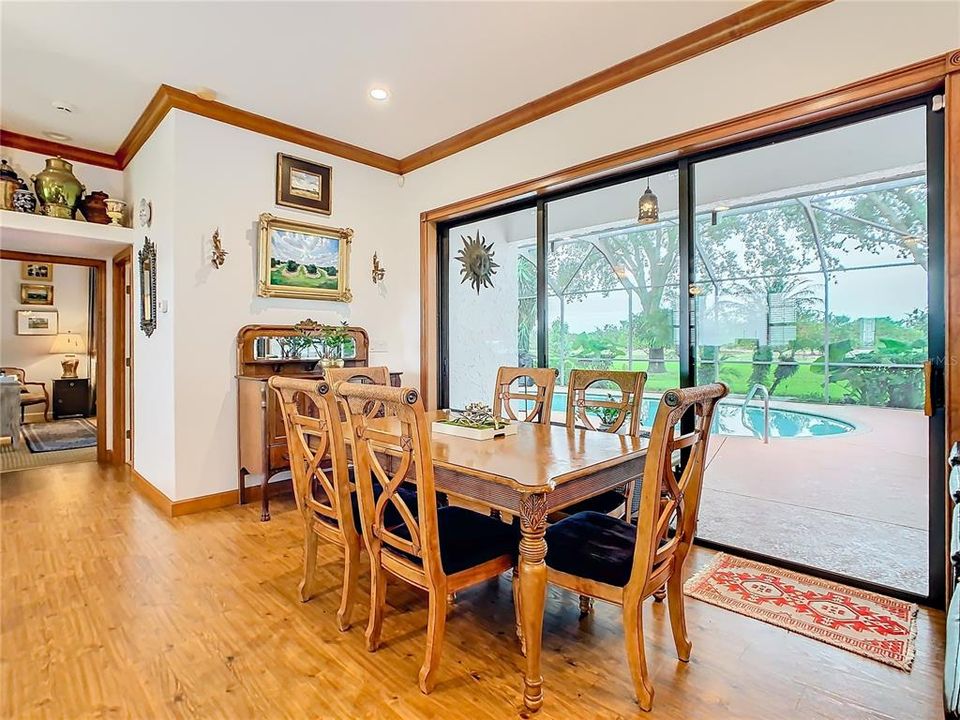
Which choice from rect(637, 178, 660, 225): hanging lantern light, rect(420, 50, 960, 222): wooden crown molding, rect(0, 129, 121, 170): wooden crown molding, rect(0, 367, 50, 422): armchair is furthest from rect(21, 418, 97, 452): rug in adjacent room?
rect(637, 178, 660, 225): hanging lantern light

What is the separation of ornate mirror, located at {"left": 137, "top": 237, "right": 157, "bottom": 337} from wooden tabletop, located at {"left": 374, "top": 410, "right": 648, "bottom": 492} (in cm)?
250

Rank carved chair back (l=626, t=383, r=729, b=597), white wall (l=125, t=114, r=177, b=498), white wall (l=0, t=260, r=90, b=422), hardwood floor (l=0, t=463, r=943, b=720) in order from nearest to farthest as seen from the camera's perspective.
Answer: carved chair back (l=626, t=383, r=729, b=597), hardwood floor (l=0, t=463, r=943, b=720), white wall (l=125, t=114, r=177, b=498), white wall (l=0, t=260, r=90, b=422)

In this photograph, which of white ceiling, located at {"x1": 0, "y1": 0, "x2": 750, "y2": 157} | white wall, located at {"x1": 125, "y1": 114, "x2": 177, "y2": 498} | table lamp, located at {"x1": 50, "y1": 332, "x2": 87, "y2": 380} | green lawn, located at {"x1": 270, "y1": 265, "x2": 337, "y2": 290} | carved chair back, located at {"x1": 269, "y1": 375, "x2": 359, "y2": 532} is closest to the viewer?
carved chair back, located at {"x1": 269, "y1": 375, "x2": 359, "y2": 532}

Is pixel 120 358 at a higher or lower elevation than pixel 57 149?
lower

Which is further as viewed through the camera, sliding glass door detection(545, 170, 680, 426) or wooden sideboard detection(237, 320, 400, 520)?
wooden sideboard detection(237, 320, 400, 520)

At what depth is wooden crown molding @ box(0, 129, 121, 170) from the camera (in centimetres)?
406

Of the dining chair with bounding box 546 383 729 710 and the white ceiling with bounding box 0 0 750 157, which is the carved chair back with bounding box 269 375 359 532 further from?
the white ceiling with bounding box 0 0 750 157

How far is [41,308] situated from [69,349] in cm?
→ 71

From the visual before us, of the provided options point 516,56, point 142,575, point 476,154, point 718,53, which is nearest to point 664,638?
point 142,575

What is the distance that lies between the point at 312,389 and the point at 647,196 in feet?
8.14

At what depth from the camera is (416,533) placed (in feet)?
5.56

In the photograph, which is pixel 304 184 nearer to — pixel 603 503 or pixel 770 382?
pixel 603 503

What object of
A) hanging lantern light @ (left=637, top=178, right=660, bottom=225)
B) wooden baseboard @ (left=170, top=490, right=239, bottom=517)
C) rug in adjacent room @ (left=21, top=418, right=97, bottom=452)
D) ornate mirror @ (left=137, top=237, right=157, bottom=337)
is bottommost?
wooden baseboard @ (left=170, top=490, right=239, bottom=517)

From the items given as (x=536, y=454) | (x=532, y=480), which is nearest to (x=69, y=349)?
(x=536, y=454)
